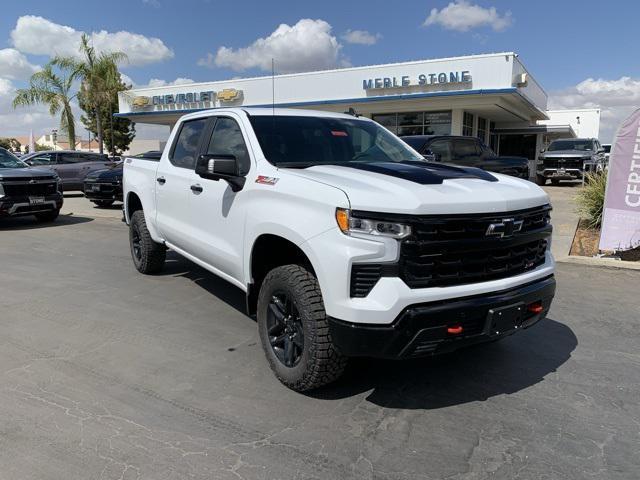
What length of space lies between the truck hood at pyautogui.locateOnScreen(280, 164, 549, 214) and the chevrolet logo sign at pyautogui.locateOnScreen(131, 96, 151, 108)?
2892 centimetres

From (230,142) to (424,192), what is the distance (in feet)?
6.71

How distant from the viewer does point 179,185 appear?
5.12 m

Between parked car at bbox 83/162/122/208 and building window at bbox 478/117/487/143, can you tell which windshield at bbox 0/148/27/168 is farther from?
building window at bbox 478/117/487/143

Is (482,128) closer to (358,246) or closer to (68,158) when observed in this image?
(68,158)

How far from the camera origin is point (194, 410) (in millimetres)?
3334

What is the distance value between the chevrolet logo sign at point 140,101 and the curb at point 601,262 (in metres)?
27.1

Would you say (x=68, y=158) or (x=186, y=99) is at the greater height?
(x=186, y=99)

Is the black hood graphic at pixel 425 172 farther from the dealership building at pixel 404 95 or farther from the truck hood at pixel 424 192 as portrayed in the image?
the dealership building at pixel 404 95

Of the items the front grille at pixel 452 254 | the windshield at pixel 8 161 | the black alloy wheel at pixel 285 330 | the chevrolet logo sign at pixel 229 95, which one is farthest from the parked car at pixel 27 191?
the chevrolet logo sign at pixel 229 95

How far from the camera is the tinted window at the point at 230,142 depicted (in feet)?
13.5

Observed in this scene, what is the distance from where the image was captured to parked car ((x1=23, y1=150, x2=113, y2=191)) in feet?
61.6

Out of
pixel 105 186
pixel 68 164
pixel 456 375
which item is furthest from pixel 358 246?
pixel 68 164

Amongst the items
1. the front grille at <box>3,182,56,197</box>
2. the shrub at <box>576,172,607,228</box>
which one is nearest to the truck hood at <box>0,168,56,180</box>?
the front grille at <box>3,182,56,197</box>

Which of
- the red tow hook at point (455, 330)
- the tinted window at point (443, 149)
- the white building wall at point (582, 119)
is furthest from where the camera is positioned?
the white building wall at point (582, 119)
